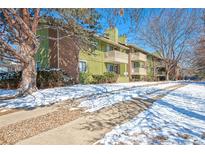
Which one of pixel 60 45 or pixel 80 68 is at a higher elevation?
pixel 60 45

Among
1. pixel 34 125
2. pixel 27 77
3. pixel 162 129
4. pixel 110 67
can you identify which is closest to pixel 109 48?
pixel 110 67

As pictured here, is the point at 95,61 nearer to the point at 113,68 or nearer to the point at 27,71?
the point at 113,68

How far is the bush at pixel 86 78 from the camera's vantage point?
788 inches

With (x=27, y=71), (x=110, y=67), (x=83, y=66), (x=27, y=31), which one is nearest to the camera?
(x=27, y=31)

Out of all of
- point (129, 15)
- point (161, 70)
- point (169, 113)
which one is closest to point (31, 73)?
point (129, 15)

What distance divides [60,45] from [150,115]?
14.0 meters

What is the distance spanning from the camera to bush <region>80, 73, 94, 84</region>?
65.6ft

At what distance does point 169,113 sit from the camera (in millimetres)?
6848

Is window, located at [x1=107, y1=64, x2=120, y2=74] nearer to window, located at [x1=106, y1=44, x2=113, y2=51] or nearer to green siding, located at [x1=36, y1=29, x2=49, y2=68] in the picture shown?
window, located at [x1=106, y1=44, x2=113, y2=51]

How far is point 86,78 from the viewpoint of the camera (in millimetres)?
20469

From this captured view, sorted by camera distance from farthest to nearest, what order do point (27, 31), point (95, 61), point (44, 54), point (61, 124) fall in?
point (95, 61) → point (44, 54) → point (27, 31) → point (61, 124)

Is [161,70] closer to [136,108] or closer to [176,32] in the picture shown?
[176,32]

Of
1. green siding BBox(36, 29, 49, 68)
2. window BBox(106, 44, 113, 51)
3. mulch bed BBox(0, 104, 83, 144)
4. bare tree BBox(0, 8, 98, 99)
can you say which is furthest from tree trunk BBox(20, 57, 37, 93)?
window BBox(106, 44, 113, 51)

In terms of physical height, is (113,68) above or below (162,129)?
above
